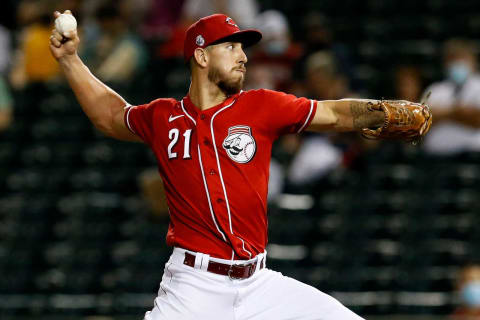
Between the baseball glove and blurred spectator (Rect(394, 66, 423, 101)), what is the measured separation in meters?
3.21

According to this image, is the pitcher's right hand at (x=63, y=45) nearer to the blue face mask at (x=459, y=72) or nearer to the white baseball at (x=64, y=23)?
the white baseball at (x=64, y=23)

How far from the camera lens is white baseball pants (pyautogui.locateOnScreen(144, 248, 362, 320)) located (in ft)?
13.4

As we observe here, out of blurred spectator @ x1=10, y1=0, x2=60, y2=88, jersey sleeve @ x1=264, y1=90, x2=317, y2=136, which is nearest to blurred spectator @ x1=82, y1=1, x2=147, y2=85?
blurred spectator @ x1=10, y1=0, x2=60, y2=88

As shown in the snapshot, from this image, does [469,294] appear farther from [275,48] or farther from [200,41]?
[200,41]

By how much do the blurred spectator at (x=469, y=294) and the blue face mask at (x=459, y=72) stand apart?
145cm

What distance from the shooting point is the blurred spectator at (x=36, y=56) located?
8875 millimetres

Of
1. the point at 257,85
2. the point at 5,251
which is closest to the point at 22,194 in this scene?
the point at 5,251

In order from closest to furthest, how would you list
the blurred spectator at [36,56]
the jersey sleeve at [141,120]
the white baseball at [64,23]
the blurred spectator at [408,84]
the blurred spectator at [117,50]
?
the jersey sleeve at [141,120]
the white baseball at [64,23]
the blurred spectator at [408,84]
the blurred spectator at [117,50]
the blurred spectator at [36,56]

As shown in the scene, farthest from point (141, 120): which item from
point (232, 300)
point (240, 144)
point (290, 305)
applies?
point (290, 305)

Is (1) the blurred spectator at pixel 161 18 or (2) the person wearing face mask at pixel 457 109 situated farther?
(1) the blurred spectator at pixel 161 18

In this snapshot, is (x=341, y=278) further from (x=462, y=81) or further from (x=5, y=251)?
(x=5, y=251)

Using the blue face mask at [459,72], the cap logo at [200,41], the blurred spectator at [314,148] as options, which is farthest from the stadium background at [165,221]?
the cap logo at [200,41]

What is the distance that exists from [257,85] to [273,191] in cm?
89

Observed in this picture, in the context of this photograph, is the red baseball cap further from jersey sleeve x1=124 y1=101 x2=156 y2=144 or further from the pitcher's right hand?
the pitcher's right hand
